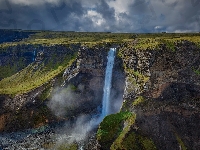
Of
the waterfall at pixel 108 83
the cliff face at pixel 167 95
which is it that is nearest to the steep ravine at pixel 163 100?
the cliff face at pixel 167 95

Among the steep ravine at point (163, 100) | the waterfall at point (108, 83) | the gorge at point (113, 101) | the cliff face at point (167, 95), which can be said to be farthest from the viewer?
the waterfall at point (108, 83)

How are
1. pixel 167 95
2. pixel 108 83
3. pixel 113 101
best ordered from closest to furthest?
pixel 167 95 → pixel 113 101 → pixel 108 83

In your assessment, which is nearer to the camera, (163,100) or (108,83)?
(163,100)

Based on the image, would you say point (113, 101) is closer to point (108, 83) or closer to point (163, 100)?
point (108, 83)

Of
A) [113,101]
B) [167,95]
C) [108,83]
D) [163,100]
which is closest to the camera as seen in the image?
[163,100]

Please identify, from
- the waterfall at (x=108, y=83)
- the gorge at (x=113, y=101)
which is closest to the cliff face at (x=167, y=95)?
the gorge at (x=113, y=101)

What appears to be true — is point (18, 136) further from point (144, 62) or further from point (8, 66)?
point (8, 66)

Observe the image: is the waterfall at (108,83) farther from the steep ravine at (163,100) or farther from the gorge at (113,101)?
the steep ravine at (163,100)

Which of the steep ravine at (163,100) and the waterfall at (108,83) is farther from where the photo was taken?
the waterfall at (108,83)

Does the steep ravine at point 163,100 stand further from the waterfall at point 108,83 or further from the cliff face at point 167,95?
the waterfall at point 108,83

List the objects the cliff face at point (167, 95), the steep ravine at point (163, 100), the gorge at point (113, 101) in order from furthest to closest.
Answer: the gorge at point (113, 101), the cliff face at point (167, 95), the steep ravine at point (163, 100)

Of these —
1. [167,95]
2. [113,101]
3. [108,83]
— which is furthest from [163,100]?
[108,83]
